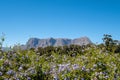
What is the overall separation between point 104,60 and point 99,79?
5.61 feet

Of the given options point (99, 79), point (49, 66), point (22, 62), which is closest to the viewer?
point (99, 79)

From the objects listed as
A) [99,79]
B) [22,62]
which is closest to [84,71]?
[99,79]

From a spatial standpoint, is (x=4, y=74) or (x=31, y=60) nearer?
(x=4, y=74)

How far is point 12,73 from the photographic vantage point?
6672mm

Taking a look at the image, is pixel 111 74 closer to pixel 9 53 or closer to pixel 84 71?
pixel 84 71

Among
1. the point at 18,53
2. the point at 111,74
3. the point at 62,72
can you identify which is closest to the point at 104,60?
the point at 111,74

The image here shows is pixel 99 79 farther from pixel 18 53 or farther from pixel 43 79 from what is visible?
pixel 18 53

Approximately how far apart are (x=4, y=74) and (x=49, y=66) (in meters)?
1.14

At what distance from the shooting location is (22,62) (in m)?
8.08

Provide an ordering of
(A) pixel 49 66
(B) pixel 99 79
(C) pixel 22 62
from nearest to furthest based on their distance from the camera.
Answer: (B) pixel 99 79, (A) pixel 49 66, (C) pixel 22 62

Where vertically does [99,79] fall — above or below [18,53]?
below

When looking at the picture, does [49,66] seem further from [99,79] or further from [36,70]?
[99,79]

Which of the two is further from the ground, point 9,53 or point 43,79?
point 9,53

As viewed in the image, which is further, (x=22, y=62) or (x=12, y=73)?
(x=22, y=62)
